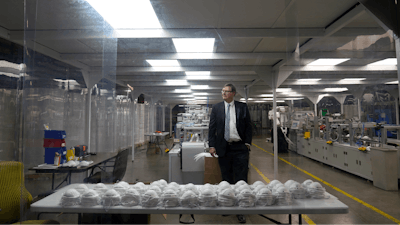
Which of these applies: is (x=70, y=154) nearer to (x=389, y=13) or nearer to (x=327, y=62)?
(x=327, y=62)

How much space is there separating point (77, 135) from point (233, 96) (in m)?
1.72

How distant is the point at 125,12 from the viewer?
180cm

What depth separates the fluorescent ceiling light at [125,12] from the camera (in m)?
1.74

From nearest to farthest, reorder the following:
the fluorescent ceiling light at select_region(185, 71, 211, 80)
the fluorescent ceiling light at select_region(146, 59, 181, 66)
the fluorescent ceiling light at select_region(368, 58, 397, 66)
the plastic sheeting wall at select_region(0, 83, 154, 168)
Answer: the plastic sheeting wall at select_region(0, 83, 154, 168) < the fluorescent ceiling light at select_region(368, 58, 397, 66) < the fluorescent ceiling light at select_region(146, 59, 181, 66) < the fluorescent ceiling light at select_region(185, 71, 211, 80)

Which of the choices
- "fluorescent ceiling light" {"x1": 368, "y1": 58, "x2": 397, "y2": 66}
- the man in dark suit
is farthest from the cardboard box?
"fluorescent ceiling light" {"x1": 368, "y1": 58, "x2": 397, "y2": 66}

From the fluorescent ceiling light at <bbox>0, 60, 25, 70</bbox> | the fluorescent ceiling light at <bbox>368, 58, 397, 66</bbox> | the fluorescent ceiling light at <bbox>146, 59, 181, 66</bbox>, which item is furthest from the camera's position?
the fluorescent ceiling light at <bbox>0, 60, 25, 70</bbox>

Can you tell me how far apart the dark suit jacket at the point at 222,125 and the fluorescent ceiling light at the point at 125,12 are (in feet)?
4.04

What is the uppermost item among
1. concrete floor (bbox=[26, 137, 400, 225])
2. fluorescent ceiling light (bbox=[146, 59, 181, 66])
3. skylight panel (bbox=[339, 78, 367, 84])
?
fluorescent ceiling light (bbox=[146, 59, 181, 66])

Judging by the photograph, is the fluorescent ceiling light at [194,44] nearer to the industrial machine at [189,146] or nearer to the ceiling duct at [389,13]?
the industrial machine at [189,146]

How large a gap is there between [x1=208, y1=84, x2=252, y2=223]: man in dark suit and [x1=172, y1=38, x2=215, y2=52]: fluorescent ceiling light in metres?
0.54

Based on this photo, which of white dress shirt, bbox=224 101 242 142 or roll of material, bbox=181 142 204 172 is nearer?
white dress shirt, bbox=224 101 242 142

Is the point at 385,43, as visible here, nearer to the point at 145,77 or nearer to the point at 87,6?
the point at 145,77

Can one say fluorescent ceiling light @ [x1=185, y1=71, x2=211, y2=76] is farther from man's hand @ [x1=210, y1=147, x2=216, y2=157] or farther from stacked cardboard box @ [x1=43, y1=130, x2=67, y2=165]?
stacked cardboard box @ [x1=43, y1=130, x2=67, y2=165]

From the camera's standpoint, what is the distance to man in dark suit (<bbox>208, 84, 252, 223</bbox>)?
83.4 inches
